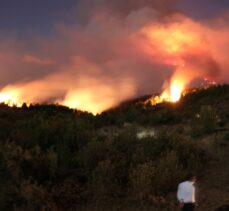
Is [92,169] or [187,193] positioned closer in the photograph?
[187,193]

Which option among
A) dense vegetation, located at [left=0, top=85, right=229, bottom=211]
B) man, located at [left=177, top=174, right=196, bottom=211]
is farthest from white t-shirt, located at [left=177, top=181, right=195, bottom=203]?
dense vegetation, located at [left=0, top=85, right=229, bottom=211]

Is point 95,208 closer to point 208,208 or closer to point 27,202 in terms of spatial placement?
point 27,202

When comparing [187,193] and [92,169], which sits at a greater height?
[92,169]

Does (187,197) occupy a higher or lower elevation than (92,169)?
lower

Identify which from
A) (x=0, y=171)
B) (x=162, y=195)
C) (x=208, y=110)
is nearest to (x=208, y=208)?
(x=162, y=195)

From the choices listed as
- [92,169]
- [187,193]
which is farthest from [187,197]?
[92,169]

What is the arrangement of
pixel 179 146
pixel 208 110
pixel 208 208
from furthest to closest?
pixel 208 110
pixel 179 146
pixel 208 208

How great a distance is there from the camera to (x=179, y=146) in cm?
1905

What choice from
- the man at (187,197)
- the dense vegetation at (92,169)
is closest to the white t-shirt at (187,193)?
the man at (187,197)

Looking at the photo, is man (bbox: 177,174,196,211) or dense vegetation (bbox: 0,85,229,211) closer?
man (bbox: 177,174,196,211)

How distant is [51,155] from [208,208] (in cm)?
561

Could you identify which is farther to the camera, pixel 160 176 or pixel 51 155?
pixel 51 155

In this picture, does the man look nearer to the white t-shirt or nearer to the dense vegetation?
the white t-shirt

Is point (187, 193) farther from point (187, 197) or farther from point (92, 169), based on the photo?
point (92, 169)
